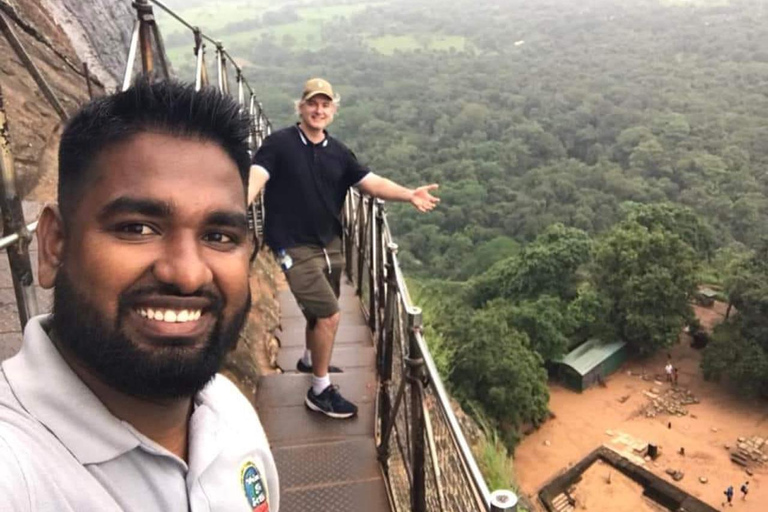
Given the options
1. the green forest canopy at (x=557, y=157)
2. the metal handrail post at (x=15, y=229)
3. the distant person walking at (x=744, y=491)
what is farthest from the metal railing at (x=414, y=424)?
the distant person walking at (x=744, y=491)

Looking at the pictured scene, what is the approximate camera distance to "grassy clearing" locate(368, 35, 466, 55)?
324 feet

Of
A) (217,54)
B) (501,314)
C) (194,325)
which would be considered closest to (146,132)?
(194,325)

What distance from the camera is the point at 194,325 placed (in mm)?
944

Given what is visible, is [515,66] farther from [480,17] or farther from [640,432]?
[640,432]

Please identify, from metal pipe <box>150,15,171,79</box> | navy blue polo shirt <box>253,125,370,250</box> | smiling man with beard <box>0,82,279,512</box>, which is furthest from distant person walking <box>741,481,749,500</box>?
smiling man with beard <box>0,82,279,512</box>

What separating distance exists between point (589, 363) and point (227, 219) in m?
19.5

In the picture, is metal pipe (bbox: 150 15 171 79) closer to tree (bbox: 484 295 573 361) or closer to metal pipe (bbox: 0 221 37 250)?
metal pipe (bbox: 0 221 37 250)

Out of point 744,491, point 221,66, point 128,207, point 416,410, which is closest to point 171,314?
point 128,207

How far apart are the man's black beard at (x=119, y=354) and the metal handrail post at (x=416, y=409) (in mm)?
1307

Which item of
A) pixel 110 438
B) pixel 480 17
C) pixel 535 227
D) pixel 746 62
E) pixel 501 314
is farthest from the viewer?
pixel 480 17

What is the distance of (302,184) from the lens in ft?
9.73

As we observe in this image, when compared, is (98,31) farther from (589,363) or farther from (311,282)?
(589,363)

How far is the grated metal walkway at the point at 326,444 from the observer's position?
2.67 m

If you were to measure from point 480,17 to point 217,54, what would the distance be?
128038 millimetres
